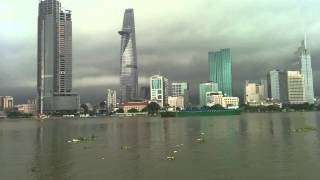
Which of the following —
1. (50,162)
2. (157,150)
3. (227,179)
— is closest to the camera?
(227,179)

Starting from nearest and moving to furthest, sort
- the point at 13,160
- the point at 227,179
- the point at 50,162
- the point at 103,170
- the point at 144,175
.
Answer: the point at 227,179 → the point at 144,175 → the point at 103,170 → the point at 50,162 → the point at 13,160

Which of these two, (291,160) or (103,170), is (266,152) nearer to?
(291,160)

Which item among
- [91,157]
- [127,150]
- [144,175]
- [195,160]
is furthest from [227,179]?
[127,150]

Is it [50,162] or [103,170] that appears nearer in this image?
[103,170]

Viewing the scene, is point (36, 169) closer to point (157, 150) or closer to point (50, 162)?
point (50, 162)

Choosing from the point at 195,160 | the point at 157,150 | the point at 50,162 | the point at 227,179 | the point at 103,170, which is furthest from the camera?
the point at 157,150

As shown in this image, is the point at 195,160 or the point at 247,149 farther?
the point at 247,149

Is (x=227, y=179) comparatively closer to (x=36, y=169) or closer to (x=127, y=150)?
(x=36, y=169)

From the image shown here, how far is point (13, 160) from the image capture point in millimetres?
62062

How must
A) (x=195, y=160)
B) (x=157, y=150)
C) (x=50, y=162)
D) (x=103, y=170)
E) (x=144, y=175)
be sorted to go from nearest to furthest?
(x=144, y=175)
(x=103, y=170)
(x=195, y=160)
(x=50, y=162)
(x=157, y=150)

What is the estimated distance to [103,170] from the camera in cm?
4897

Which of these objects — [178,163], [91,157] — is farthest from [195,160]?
[91,157]

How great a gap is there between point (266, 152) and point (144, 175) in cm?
2189

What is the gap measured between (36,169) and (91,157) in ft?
35.3
